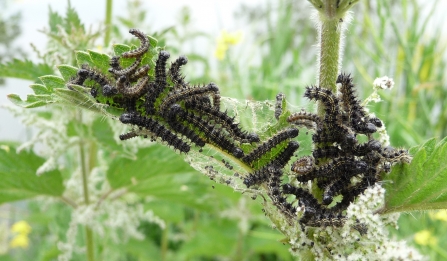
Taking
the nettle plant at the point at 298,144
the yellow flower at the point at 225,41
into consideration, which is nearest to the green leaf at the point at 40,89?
the nettle plant at the point at 298,144

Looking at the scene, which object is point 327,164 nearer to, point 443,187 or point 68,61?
point 443,187

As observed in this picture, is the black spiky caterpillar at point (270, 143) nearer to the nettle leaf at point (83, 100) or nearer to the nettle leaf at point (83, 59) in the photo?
the nettle leaf at point (83, 100)

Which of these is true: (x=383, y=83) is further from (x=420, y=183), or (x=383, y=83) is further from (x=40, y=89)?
(x=40, y=89)

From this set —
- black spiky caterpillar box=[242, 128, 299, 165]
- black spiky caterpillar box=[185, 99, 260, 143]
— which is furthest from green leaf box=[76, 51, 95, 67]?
black spiky caterpillar box=[242, 128, 299, 165]

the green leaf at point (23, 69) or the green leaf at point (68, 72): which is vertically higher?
the green leaf at point (23, 69)

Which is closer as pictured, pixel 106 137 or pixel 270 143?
pixel 270 143

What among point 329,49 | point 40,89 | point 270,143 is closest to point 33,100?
point 40,89

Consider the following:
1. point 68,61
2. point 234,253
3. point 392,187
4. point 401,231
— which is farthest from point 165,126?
point 401,231
